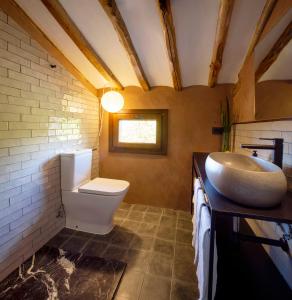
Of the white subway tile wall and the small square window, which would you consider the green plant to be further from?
the small square window

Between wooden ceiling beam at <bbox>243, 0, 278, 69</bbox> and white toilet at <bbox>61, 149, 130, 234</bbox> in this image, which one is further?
white toilet at <bbox>61, 149, 130, 234</bbox>

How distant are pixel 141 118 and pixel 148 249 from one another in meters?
1.70

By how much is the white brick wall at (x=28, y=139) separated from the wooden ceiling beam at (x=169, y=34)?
3.76 feet

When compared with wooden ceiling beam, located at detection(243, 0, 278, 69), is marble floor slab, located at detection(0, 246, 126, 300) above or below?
below

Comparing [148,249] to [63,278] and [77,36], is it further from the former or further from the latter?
[77,36]

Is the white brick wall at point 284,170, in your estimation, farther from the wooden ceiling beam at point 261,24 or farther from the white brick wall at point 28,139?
the white brick wall at point 28,139

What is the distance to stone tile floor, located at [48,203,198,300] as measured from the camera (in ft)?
4.61

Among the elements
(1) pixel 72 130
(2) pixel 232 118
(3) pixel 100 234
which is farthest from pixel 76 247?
(2) pixel 232 118

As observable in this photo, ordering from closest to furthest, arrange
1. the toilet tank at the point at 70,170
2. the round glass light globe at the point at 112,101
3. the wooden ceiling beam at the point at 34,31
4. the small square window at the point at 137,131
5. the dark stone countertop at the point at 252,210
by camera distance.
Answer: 1. the dark stone countertop at the point at 252,210
2. the wooden ceiling beam at the point at 34,31
3. the toilet tank at the point at 70,170
4. the round glass light globe at the point at 112,101
5. the small square window at the point at 137,131

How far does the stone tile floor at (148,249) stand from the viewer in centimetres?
141

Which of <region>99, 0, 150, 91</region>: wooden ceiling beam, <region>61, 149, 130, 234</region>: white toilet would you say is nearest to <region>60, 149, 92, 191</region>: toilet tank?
<region>61, 149, 130, 234</region>: white toilet

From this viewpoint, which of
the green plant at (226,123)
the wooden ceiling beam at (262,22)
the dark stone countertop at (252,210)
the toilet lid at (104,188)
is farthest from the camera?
the green plant at (226,123)

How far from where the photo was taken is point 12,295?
1303 mm

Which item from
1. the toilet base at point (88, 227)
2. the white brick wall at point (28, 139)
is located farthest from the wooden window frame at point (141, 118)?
the toilet base at point (88, 227)
